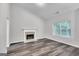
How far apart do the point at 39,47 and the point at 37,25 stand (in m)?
0.50

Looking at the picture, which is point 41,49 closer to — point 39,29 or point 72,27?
point 39,29

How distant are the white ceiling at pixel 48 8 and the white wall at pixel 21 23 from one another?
0.10 m

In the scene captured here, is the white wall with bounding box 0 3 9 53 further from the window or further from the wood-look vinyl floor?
the window

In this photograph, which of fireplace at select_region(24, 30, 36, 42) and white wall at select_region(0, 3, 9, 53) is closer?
white wall at select_region(0, 3, 9, 53)

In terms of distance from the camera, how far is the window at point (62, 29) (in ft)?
8.39

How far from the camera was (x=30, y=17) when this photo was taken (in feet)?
8.45

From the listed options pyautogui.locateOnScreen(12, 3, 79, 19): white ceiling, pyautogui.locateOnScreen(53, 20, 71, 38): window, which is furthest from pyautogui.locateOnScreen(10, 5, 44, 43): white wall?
pyautogui.locateOnScreen(53, 20, 71, 38): window

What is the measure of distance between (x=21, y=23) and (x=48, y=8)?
2.32 feet

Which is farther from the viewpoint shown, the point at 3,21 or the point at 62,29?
the point at 62,29

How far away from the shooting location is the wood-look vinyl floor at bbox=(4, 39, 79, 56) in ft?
8.21

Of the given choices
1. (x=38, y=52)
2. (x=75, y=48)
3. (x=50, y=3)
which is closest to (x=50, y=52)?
(x=38, y=52)

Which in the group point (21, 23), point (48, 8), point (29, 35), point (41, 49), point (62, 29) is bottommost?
point (41, 49)

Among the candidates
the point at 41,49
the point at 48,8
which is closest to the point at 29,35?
the point at 41,49

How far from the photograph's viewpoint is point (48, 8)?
2.61m
